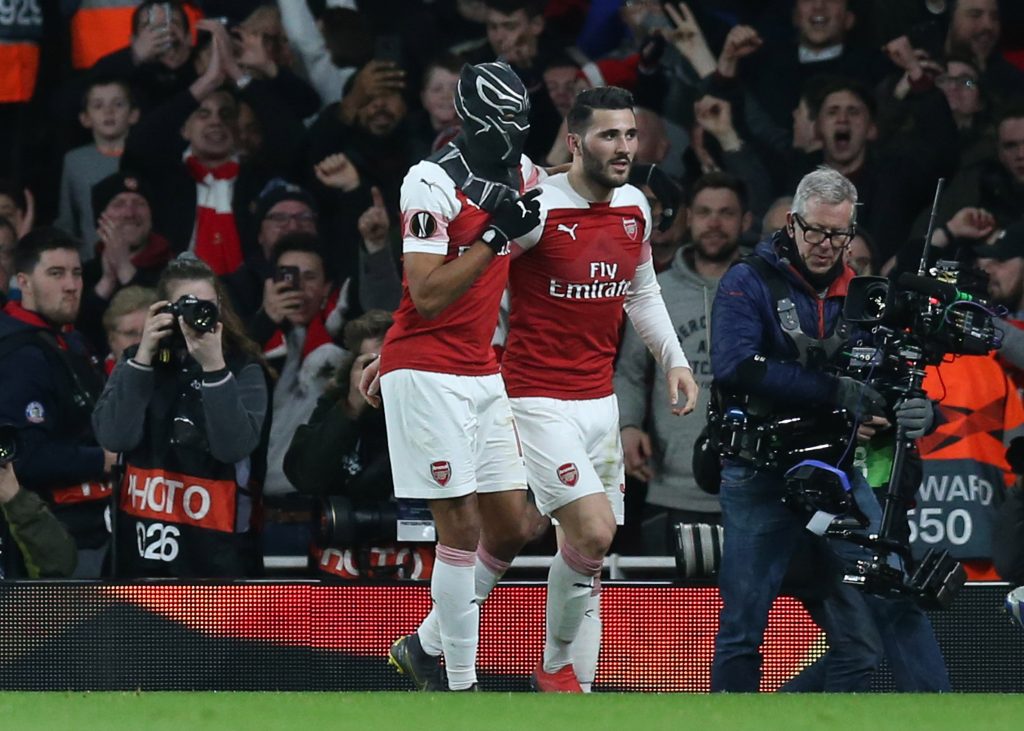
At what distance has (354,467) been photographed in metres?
7.58

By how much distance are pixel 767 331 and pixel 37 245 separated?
3310 mm

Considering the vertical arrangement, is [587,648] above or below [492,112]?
below

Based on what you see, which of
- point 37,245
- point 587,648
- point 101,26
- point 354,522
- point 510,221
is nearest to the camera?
point 510,221

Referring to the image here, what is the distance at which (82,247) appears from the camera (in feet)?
30.0

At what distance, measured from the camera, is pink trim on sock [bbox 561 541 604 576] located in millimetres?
6309

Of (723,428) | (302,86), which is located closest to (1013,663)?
(723,428)

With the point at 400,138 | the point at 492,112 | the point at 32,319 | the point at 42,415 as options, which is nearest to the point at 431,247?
the point at 492,112

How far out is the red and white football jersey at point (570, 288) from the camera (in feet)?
21.1

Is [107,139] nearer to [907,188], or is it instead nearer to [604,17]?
[604,17]

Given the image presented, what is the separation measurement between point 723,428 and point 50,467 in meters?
2.73

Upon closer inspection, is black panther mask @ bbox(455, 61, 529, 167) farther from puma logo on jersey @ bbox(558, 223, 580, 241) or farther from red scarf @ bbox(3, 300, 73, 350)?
red scarf @ bbox(3, 300, 73, 350)

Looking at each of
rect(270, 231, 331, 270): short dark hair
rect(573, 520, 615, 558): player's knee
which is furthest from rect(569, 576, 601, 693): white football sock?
rect(270, 231, 331, 270): short dark hair

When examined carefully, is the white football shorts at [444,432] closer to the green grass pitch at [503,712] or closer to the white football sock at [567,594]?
the white football sock at [567,594]

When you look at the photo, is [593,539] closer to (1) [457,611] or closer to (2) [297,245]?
(1) [457,611]
